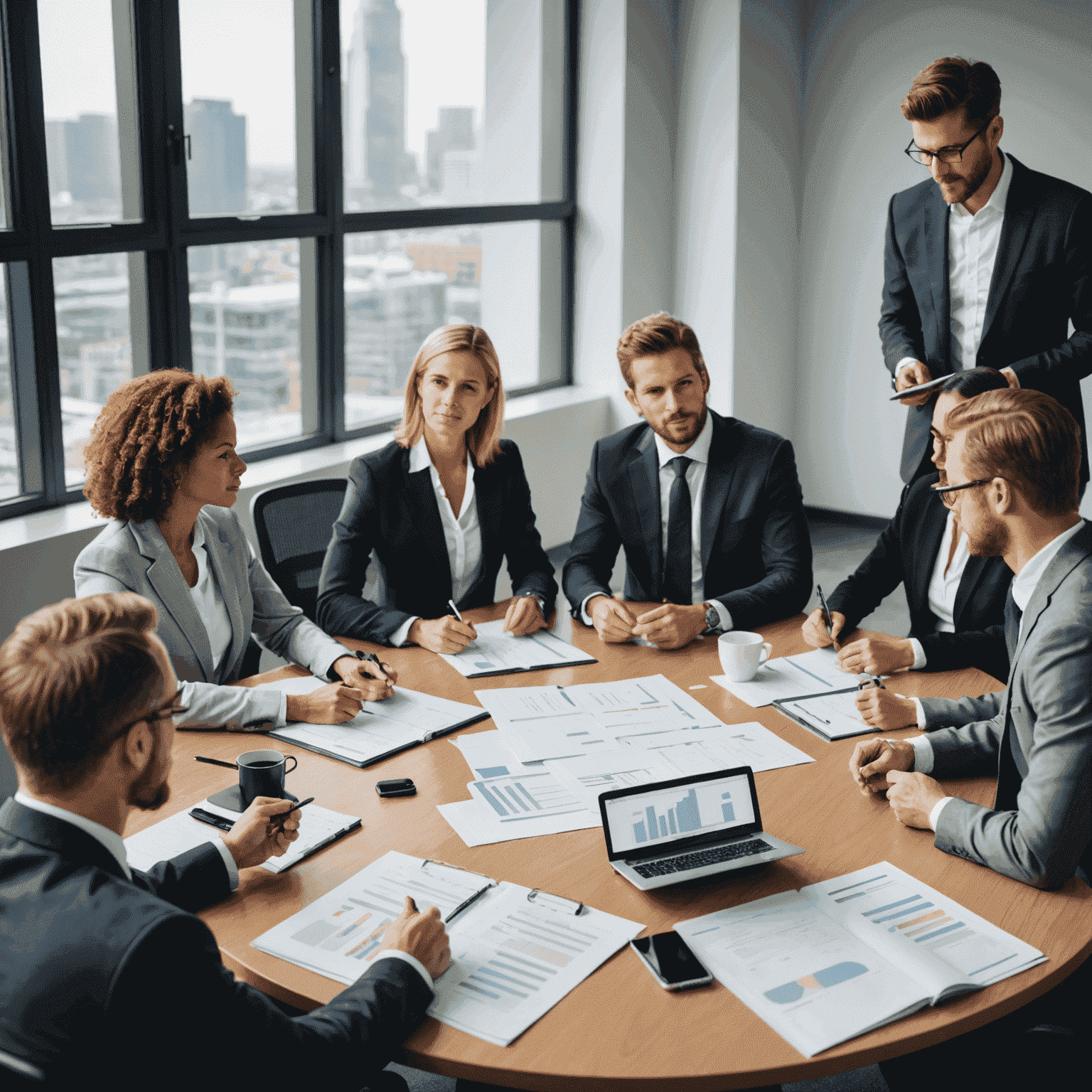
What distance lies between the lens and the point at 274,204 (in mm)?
4594

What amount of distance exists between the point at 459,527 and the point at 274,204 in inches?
85.9

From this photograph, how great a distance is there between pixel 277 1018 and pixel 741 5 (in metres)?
5.55

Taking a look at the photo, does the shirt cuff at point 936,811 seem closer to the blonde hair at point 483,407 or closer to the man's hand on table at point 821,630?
the man's hand on table at point 821,630

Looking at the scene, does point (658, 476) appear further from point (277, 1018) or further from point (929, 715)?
point (277, 1018)

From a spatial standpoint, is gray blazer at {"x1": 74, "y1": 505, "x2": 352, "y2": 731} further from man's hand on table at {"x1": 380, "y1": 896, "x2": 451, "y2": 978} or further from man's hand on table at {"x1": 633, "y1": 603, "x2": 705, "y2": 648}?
man's hand on table at {"x1": 380, "y1": 896, "x2": 451, "y2": 978}

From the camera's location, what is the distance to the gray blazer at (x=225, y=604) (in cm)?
219

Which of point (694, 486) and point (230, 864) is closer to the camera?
point (230, 864)

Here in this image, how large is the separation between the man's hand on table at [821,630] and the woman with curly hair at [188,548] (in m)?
0.94

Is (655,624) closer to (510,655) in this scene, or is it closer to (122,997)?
(510,655)

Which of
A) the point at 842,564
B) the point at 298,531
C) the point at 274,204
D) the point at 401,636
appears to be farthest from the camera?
the point at 842,564

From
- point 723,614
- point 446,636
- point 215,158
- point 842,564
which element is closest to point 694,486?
point 723,614

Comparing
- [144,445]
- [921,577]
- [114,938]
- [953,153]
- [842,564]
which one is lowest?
[842,564]

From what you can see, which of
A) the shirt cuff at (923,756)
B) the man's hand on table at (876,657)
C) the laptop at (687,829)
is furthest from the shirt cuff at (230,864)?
the man's hand on table at (876,657)

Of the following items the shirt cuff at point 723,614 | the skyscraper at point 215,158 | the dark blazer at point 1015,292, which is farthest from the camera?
the skyscraper at point 215,158
